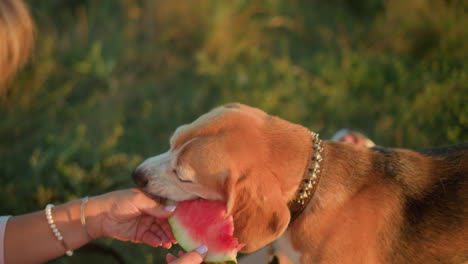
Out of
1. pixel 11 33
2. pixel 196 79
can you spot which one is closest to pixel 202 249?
pixel 11 33

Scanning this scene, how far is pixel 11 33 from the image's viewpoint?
123 inches

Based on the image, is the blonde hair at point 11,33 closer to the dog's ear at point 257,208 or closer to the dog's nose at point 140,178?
the dog's nose at point 140,178

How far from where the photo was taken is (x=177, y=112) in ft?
17.5

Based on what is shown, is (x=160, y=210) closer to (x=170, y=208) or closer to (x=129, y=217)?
(x=170, y=208)

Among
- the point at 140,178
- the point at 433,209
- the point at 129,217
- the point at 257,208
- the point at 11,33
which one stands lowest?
the point at 433,209

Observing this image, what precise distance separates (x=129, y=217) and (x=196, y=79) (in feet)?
10.8

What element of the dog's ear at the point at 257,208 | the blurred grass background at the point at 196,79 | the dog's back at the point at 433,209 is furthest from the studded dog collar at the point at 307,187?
the blurred grass background at the point at 196,79

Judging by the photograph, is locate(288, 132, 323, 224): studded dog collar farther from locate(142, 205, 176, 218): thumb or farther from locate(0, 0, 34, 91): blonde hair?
locate(0, 0, 34, 91): blonde hair

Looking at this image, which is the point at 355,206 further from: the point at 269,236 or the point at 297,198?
the point at 269,236

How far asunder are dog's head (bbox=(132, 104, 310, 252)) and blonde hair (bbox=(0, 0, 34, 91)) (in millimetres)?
1461

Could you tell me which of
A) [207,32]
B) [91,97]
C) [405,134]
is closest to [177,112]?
[91,97]

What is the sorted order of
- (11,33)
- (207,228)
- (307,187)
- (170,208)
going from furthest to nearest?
1. (11,33)
2. (170,208)
3. (207,228)
4. (307,187)

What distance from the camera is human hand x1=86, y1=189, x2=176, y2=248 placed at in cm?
291

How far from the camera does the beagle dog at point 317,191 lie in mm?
2574
